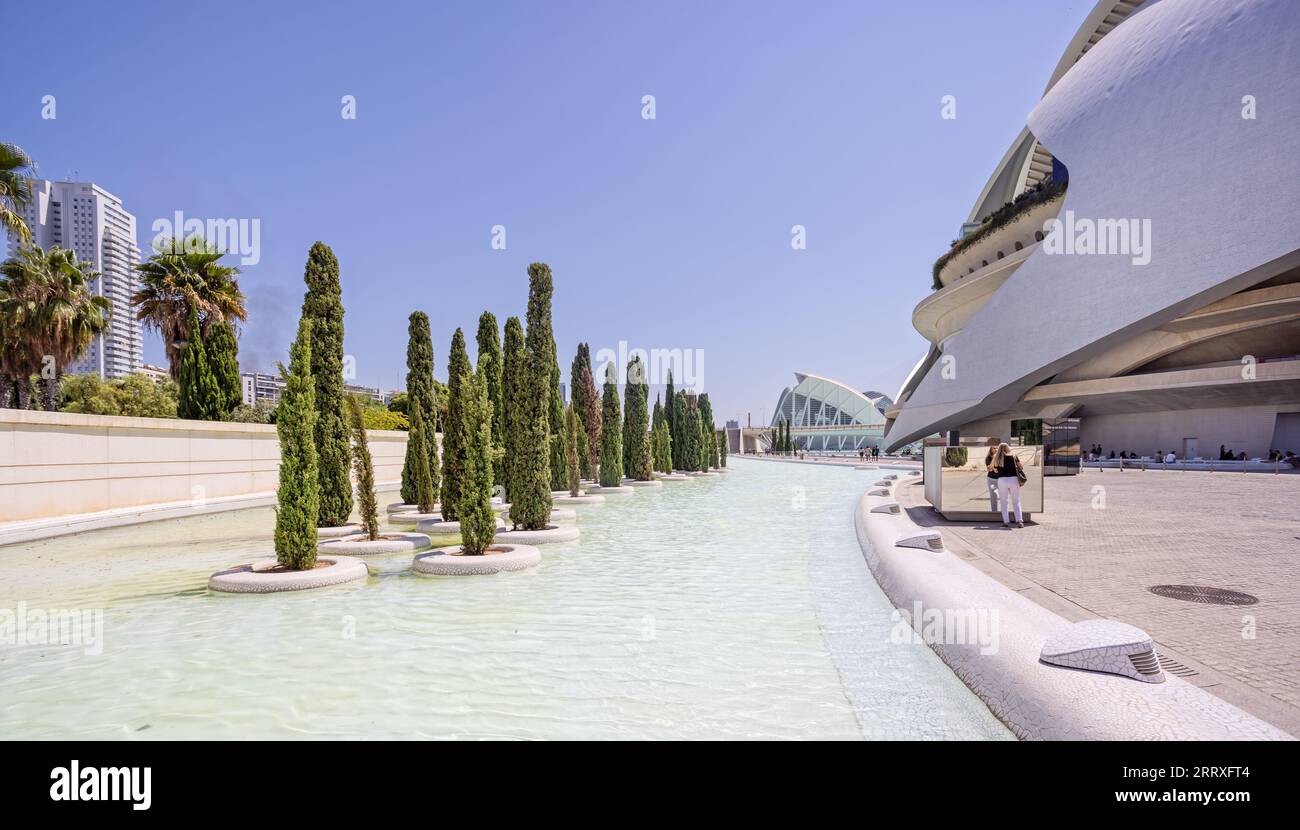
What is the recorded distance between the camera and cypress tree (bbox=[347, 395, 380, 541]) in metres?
9.50

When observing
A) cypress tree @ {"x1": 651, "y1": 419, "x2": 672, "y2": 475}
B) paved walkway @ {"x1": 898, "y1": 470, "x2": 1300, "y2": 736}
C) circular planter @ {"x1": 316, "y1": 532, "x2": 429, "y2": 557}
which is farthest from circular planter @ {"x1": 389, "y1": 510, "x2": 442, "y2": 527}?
cypress tree @ {"x1": 651, "y1": 419, "x2": 672, "y2": 475}

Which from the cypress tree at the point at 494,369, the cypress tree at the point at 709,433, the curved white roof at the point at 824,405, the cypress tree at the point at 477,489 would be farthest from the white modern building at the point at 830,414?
the cypress tree at the point at 477,489

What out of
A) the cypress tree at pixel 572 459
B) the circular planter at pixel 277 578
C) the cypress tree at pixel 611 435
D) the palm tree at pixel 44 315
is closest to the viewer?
A: the circular planter at pixel 277 578

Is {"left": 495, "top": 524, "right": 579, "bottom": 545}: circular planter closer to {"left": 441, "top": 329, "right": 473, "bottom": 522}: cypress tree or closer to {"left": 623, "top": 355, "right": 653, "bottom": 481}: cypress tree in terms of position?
{"left": 441, "top": 329, "right": 473, "bottom": 522}: cypress tree

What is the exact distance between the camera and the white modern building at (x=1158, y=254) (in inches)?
1072

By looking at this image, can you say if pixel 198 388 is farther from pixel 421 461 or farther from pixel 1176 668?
pixel 1176 668

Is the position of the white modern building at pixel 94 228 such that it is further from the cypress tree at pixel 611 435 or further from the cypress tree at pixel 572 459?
the cypress tree at pixel 572 459

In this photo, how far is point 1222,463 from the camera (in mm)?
28516

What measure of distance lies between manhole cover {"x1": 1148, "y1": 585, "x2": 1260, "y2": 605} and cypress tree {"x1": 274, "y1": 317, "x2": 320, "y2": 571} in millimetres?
9324

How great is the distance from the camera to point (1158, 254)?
30.0m

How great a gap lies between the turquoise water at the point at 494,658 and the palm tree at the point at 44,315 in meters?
11.9

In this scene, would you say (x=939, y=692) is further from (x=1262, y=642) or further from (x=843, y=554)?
(x=843, y=554)

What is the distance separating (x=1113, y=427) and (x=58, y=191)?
9078 centimetres
